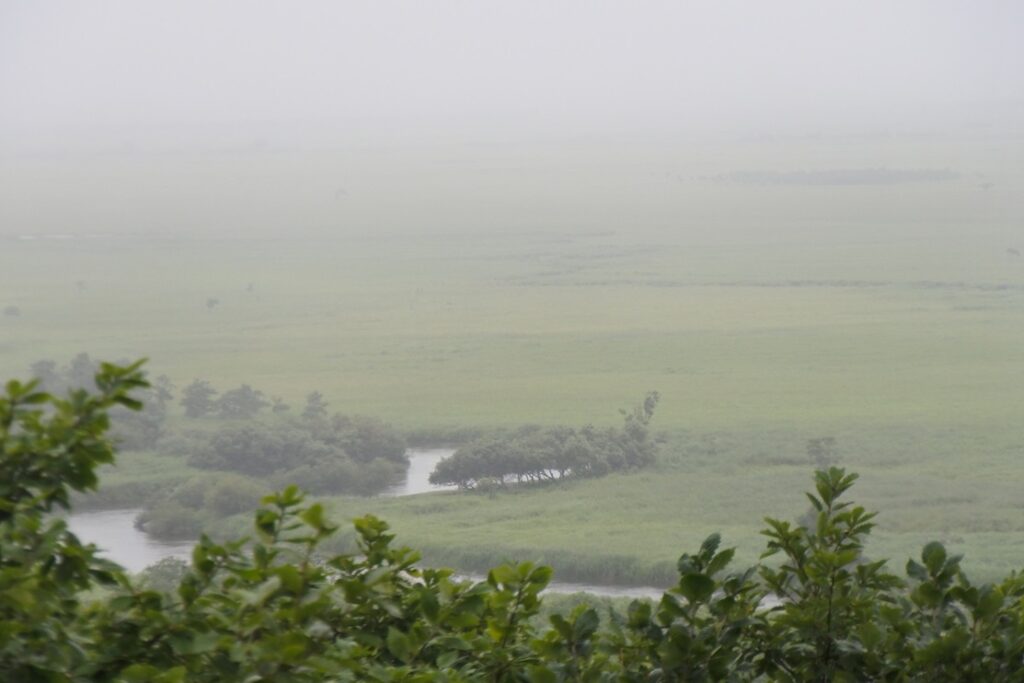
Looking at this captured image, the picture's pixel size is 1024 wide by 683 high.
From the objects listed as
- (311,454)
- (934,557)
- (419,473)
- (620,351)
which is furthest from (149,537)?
(620,351)

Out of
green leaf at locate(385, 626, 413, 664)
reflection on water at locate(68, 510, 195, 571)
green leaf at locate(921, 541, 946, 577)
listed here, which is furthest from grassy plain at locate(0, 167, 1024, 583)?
green leaf at locate(385, 626, 413, 664)

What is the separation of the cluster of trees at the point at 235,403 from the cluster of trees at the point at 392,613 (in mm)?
20656

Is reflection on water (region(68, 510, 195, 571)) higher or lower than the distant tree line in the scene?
lower

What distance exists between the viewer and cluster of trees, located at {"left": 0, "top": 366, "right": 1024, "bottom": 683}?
1826 millimetres

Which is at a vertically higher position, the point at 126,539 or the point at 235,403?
the point at 235,403

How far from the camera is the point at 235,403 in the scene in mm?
24250

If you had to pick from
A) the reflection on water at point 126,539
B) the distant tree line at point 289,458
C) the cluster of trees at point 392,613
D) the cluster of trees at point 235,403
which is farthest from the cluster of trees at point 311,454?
the cluster of trees at point 392,613

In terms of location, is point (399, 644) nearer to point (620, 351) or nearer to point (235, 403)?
point (235, 403)

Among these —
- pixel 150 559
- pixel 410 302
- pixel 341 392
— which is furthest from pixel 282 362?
pixel 150 559

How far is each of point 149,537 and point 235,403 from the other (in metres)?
9.77

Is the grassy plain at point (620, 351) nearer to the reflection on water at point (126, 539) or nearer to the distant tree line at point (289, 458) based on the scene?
the distant tree line at point (289, 458)

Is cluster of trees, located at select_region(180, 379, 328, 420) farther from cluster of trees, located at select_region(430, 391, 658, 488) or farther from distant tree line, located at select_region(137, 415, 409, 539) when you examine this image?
cluster of trees, located at select_region(430, 391, 658, 488)

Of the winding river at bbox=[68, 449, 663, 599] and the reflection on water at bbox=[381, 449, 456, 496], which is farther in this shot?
the reflection on water at bbox=[381, 449, 456, 496]

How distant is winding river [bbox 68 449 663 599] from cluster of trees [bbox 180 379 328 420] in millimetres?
3216
